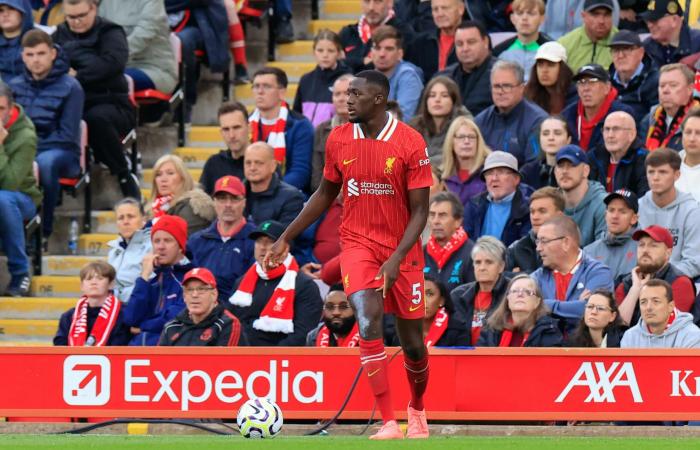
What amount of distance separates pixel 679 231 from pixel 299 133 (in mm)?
4267

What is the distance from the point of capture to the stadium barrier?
38.2ft

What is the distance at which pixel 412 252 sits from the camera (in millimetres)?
10250

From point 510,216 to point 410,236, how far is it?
4.04 metres

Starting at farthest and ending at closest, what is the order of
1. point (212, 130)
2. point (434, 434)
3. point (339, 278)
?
point (212, 130), point (339, 278), point (434, 434)

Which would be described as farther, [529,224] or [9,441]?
[529,224]

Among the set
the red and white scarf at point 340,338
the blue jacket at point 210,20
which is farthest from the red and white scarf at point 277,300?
the blue jacket at point 210,20

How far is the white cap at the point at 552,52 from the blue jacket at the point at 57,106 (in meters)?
4.60

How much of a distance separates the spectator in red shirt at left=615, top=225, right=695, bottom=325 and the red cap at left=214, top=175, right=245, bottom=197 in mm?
3651

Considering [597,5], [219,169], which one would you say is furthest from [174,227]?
[597,5]

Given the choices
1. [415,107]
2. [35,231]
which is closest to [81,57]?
[35,231]

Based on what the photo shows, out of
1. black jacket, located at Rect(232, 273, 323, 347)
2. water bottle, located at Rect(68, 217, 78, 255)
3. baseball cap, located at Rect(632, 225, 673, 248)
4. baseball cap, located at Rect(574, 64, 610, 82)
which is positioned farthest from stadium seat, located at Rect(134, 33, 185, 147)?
baseball cap, located at Rect(632, 225, 673, 248)

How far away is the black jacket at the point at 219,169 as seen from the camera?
15.5 metres

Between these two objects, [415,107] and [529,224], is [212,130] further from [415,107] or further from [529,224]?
[529,224]

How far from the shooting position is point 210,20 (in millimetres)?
17781
